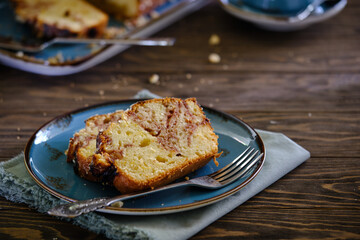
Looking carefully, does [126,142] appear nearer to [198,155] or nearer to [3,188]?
[198,155]

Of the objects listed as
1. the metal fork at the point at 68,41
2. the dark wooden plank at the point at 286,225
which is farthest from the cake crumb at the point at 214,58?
the dark wooden plank at the point at 286,225

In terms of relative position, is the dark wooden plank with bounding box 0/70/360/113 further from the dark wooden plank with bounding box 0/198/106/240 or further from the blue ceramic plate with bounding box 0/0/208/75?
the dark wooden plank with bounding box 0/198/106/240

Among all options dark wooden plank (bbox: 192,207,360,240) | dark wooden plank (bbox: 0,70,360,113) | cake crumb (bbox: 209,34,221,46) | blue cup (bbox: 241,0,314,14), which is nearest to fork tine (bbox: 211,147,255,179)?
dark wooden plank (bbox: 192,207,360,240)

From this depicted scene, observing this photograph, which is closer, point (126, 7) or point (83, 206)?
point (83, 206)

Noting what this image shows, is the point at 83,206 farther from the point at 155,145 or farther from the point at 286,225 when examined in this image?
the point at 286,225

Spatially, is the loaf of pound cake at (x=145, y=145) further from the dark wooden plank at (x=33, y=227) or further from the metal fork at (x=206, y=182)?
the dark wooden plank at (x=33, y=227)

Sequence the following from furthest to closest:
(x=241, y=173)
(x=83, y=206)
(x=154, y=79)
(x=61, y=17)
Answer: (x=61, y=17) < (x=154, y=79) < (x=241, y=173) < (x=83, y=206)

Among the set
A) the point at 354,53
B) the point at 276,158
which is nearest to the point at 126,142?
the point at 276,158

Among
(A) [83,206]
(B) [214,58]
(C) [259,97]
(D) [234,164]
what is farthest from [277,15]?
(A) [83,206]
